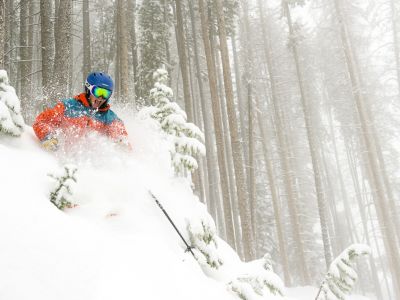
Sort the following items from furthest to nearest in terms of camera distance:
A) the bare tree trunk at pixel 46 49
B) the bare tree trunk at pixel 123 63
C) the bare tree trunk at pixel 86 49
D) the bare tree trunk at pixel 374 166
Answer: the bare tree trunk at pixel 86 49
the bare tree trunk at pixel 374 166
the bare tree trunk at pixel 123 63
the bare tree trunk at pixel 46 49

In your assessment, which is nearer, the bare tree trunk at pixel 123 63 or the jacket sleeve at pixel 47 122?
the jacket sleeve at pixel 47 122

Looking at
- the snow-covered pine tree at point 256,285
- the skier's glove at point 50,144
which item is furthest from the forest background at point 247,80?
the snow-covered pine tree at point 256,285

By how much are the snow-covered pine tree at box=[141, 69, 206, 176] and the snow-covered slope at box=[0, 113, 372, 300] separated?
30.0 inches

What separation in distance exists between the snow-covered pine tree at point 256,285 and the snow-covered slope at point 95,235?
94 mm

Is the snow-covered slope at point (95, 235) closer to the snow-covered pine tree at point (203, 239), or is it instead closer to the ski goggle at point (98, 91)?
the snow-covered pine tree at point (203, 239)

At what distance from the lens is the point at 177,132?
5.76 meters

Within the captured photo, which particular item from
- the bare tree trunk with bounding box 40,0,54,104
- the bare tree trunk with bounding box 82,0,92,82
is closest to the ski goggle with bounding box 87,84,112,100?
the bare tree trunk with bounding box 40,0,54,104

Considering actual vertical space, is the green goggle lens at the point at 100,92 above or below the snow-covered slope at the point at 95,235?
above

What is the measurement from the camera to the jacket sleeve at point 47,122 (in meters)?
4.13

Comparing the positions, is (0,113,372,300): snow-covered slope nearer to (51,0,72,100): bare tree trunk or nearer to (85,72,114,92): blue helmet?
(85,72,114,92): blue helmet

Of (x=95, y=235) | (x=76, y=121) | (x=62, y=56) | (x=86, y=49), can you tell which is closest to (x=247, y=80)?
(x=86, y=49)

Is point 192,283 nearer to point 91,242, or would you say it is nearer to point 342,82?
point 91,242

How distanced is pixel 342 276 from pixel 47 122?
388 centimetres

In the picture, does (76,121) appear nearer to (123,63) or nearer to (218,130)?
(123,63)
